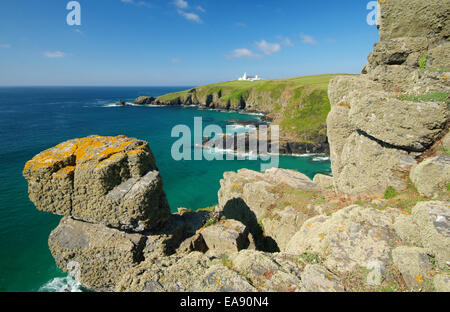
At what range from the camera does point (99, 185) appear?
42.5 feet

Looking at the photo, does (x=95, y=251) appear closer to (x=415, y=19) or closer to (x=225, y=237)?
(x=225, y=237)

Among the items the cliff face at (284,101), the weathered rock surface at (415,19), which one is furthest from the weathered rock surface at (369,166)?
the cliff face at (284,101)

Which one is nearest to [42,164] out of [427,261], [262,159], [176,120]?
[427,261]

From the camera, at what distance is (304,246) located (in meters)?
11.1

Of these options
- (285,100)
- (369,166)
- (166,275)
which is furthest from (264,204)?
(285,100)

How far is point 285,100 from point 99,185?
11155 cm

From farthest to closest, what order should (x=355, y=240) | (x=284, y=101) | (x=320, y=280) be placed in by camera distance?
(x=284, y=101) → (x=355, y=240) → (x=320, y=280)

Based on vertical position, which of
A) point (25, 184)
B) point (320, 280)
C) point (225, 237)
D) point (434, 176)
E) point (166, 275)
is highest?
point (434, 176)

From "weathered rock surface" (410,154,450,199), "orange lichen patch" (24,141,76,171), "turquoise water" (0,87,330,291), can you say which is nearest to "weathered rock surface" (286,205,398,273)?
"weathered rock surface" (410,154,450,199)

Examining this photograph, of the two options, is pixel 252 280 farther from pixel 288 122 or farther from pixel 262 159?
pixel 288 122

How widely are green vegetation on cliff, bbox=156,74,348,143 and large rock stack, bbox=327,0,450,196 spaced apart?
2085 inches

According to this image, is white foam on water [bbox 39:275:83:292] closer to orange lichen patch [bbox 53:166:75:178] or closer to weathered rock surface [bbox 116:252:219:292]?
orange lichen patch [bbox 53:166:75:178]

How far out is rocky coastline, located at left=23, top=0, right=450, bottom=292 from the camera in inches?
314

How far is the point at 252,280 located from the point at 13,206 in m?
42.2
